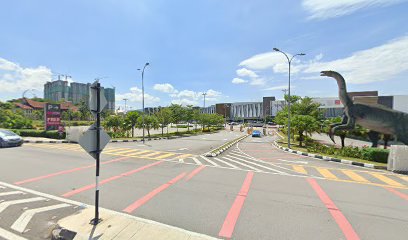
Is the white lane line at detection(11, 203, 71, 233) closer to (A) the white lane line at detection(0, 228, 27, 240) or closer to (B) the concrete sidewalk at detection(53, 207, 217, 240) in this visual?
(A) the white lane line at detection(0, 228, 27, 240)

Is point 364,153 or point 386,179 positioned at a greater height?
point 364,153

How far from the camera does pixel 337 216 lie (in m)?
5.24

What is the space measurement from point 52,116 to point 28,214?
95.8 ft

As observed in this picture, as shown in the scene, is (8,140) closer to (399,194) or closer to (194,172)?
(194,172)

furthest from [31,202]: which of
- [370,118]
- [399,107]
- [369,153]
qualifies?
[399,107]

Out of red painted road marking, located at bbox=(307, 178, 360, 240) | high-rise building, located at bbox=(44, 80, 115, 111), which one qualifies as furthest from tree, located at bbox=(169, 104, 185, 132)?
high-rise building, located at bbox=(44, 80, 115, 111)

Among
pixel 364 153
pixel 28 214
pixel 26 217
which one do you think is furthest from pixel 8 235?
pixel 364 153

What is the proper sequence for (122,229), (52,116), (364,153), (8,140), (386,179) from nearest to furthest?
(122,229)
(386,179)
(364,153)
(8,140)
(52,116)

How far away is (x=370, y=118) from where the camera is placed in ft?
50.7

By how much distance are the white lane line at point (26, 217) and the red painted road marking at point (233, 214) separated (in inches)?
176

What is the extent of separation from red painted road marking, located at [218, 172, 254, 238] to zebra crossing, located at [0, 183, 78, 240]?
12.8 ft

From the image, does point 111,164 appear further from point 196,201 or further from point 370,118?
point 370,118

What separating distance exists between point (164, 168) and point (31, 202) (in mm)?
5415

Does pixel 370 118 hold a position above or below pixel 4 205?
above
